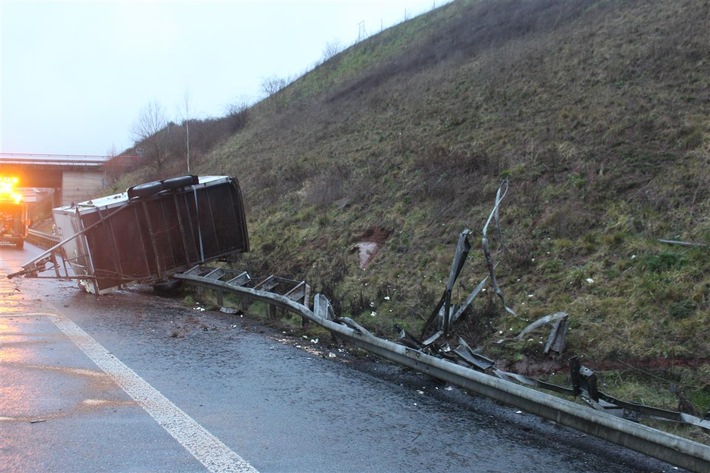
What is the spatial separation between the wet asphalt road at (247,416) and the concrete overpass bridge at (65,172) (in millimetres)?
47350

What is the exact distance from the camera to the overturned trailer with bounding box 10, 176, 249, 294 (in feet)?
35.3

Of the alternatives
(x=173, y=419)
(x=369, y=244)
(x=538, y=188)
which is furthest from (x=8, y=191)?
(x=173, y=419)

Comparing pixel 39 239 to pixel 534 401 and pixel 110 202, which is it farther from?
pixel 534 401

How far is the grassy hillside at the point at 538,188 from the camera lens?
276 inches

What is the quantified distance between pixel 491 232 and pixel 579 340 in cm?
404

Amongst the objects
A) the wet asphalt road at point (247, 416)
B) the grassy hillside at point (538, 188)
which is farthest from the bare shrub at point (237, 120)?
the wet asphalt road at point (247, 416)

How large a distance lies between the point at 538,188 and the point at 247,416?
794cm

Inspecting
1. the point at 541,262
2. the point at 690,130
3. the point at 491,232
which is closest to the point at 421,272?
the point at 491,232

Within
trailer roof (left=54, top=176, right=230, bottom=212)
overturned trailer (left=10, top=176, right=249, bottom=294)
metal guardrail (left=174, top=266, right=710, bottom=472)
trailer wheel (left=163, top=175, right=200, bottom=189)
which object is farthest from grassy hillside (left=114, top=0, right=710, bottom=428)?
A: trailer wheel (left=163, top=175, right=200, bottom=189)

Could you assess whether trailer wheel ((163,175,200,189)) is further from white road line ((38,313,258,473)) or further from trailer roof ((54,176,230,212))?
white road line ((38,313,258,473))

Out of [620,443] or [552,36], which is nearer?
[620,443]

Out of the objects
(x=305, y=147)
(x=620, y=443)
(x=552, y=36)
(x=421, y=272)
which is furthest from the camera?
(x=305, y=147)

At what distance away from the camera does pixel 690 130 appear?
10.1 meters

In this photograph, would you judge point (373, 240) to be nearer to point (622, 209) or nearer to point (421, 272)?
point (421, 272)
